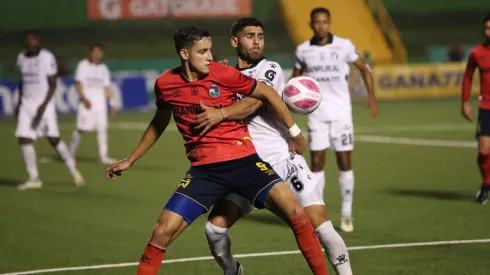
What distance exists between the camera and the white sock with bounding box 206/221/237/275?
27.2ft

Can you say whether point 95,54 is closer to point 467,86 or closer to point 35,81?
point 35,81

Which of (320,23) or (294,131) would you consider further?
(320,23)

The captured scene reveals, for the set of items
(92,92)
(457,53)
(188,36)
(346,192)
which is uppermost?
(188,36)

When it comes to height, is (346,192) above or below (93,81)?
above

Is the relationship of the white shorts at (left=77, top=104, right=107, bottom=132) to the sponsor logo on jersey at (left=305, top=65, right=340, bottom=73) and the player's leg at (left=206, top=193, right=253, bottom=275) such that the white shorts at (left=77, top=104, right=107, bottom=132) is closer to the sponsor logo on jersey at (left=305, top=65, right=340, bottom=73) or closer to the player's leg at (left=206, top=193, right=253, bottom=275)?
the sponsor logo on jersey at (left=305, top=65, right=340, bottom=73)

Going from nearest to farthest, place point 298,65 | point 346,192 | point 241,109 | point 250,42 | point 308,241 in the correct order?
point 308,241 → point 241,109 → point 250,42 → point 346,192 → point 298,65

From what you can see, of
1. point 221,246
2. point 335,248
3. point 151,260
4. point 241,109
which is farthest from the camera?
point 221,246

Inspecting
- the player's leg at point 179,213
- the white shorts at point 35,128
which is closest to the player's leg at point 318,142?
the player's leg at point 179,213

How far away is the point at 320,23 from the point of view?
39.7 ft

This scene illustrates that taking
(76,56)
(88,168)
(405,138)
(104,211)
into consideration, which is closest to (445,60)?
(76,56)

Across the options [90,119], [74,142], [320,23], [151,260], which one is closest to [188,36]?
[151,260]

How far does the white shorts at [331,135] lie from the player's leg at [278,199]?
428cm

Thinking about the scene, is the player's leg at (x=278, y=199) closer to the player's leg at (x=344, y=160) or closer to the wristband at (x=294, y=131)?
the wristband at (x=294, y=131)

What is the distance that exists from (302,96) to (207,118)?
1338 millimetres
